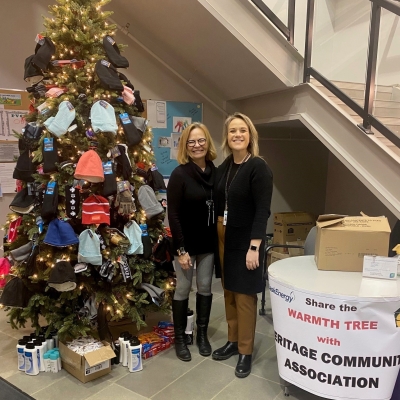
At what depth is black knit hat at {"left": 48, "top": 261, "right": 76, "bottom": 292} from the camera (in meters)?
2.21

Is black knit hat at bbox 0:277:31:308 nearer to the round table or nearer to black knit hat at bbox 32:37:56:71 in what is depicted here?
black knit hat at bbox 32:37:56:71

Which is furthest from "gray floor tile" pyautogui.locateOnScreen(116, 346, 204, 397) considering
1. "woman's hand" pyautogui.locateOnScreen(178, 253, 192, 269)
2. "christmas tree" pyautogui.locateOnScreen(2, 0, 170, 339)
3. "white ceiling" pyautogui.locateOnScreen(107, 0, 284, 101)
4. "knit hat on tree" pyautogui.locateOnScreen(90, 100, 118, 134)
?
"white ceiling" pyautogui.locateOnScreen(107, 0, 284, 101)

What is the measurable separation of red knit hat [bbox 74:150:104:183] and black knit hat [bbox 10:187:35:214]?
0.40m

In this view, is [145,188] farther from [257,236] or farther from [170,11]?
[170,11]

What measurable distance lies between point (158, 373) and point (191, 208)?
1.05 metres

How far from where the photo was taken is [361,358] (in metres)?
→ 1.69

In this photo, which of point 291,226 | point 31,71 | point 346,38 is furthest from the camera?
point 291,226

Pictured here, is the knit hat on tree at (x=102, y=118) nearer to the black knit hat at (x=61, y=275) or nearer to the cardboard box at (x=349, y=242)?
the black knit hat at (x=61, y=275)

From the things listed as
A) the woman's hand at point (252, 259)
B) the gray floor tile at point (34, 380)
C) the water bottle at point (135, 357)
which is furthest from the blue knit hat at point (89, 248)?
the woman's hand at point (252, 259)

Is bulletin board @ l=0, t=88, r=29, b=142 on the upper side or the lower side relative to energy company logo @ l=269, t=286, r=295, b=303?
upper

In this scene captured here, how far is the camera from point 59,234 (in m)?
2.29

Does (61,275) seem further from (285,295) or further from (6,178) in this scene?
(6,178)

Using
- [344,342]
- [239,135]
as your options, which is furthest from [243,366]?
[239,135]

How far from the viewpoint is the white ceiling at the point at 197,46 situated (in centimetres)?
300
